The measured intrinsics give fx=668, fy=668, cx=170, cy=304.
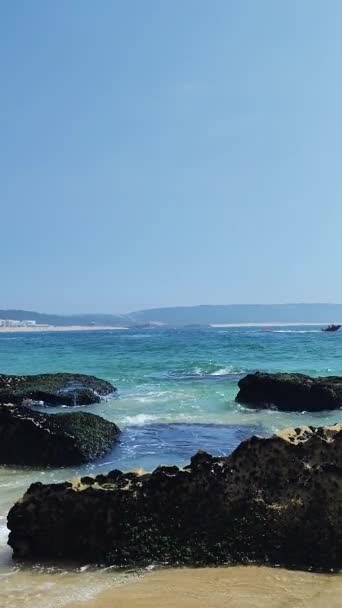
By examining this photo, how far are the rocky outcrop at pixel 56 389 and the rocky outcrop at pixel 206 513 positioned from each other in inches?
423

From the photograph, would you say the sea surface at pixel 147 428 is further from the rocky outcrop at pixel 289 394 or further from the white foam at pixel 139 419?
the rocky outcrop at pixel 289 394

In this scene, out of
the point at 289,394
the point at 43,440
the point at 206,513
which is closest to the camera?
the point at 206,513

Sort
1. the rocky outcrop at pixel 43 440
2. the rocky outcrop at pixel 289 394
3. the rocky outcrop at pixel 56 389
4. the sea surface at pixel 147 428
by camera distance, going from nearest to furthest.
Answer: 1. the sea surface at pixel 147 428
2. the rocky outcrop at pixel 43 440
3. the rocky outcrop at pixel 289 394
4. the rocky outcrop at pixel 56 389

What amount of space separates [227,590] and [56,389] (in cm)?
1637

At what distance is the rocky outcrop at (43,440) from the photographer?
11.5 metres

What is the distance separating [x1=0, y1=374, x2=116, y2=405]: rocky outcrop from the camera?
797 inches

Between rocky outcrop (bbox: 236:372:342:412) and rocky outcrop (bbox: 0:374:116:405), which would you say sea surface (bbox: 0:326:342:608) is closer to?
rocky outcrop (bbox: 236:372:342:412)

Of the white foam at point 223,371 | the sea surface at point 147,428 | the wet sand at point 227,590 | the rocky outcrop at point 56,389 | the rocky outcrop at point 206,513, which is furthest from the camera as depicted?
the white foam at point 223,371

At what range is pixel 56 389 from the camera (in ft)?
71.2

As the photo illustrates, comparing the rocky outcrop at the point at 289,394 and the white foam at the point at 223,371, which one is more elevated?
the rocky outcrop at the point at 289,394

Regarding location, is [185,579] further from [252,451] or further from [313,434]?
[313,434]

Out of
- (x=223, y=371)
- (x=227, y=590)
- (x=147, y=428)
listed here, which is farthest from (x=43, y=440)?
(x=223, y=371)

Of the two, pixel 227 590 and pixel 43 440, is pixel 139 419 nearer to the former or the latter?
pixel 43 440

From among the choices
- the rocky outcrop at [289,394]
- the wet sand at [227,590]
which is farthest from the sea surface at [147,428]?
the rocky outcrop at [289,394]
